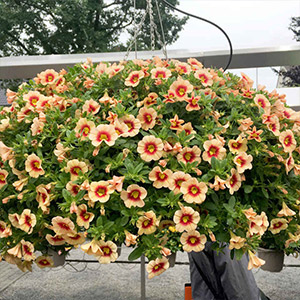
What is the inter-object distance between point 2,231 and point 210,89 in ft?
2.26

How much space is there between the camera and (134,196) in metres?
0.95

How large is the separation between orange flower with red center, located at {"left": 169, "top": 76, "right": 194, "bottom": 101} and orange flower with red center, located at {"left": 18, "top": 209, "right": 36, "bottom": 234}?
47 centimetres

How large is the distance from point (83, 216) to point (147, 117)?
0.30 meters

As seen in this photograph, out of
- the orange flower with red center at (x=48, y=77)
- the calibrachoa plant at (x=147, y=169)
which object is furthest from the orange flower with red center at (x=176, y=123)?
the orange flower with red center at (x=48, y=77)

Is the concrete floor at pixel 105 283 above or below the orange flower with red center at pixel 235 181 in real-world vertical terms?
below

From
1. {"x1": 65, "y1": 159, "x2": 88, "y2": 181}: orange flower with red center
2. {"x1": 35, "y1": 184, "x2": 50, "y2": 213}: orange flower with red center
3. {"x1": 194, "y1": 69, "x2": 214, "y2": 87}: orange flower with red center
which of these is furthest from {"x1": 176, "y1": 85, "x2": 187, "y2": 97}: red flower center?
{"x1": 35, "y1": 184, "x2": 50, "y2": 213}: orange flower with red center

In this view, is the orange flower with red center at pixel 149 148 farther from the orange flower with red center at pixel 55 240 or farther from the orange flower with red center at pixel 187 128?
the orange flower with red center at pixel 55 240

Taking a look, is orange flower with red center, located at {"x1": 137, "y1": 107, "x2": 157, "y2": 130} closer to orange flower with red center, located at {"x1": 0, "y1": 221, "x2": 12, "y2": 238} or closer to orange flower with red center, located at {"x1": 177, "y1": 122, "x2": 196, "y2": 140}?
orange flower with red center, located at {"x1": 177, "y1": 122, "x2": 196, "y2": 140}

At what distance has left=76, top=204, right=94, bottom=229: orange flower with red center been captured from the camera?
0.96 meters

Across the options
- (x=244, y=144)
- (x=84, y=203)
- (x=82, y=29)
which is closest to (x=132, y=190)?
(x=84, y=203)

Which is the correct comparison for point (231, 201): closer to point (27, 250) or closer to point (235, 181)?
point (235, 181)

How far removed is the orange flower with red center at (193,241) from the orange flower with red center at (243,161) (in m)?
0.18

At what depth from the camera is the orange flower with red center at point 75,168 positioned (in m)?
0.97

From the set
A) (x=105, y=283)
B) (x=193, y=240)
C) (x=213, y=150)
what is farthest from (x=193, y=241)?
(x=105, y=283)
